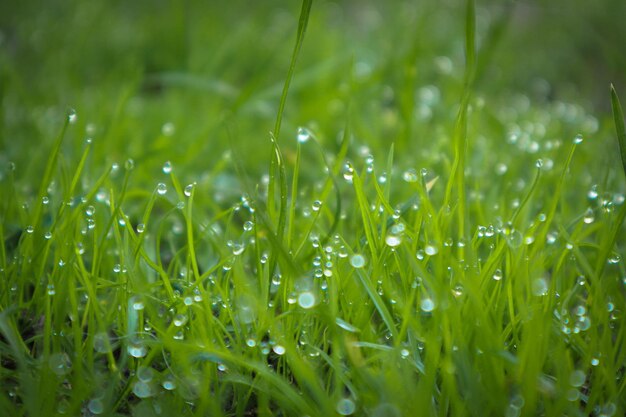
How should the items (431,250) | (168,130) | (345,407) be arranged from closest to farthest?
(345,407) < (431,250) < (168,130)

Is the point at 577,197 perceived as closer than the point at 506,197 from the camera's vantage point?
No

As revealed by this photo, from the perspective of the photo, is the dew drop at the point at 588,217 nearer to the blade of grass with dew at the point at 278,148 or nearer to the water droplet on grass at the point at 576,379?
the water droplet on grass at the point at 576,379

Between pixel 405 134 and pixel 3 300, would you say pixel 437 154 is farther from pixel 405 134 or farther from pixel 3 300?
pixel 3 300

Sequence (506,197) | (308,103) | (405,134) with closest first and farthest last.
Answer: (506,197) < (405,134) < (308,103)

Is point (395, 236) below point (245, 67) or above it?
below

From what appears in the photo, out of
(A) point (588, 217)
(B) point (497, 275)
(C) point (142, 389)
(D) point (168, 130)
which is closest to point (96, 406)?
(C) point (142, 389)

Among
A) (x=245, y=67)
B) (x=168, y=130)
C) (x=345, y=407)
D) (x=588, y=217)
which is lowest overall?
(x=345, y=407)

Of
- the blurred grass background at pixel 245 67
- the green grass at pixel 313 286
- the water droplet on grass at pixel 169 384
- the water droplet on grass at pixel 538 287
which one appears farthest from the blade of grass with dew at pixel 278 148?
the blurred grass background at pixel 245 67

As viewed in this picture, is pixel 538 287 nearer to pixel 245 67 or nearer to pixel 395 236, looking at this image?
pixel 395 236

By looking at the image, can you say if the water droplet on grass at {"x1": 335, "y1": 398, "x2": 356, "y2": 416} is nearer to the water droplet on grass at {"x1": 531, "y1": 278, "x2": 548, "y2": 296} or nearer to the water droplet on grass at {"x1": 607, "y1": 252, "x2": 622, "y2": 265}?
the water droplet on grass at {"x1": 531, "y1": 278, "x2": 548, "y2": 296}

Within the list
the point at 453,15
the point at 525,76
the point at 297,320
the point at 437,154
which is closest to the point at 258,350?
the point at 297,320

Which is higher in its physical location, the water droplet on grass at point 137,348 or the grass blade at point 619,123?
the grass blade at point 619,123
